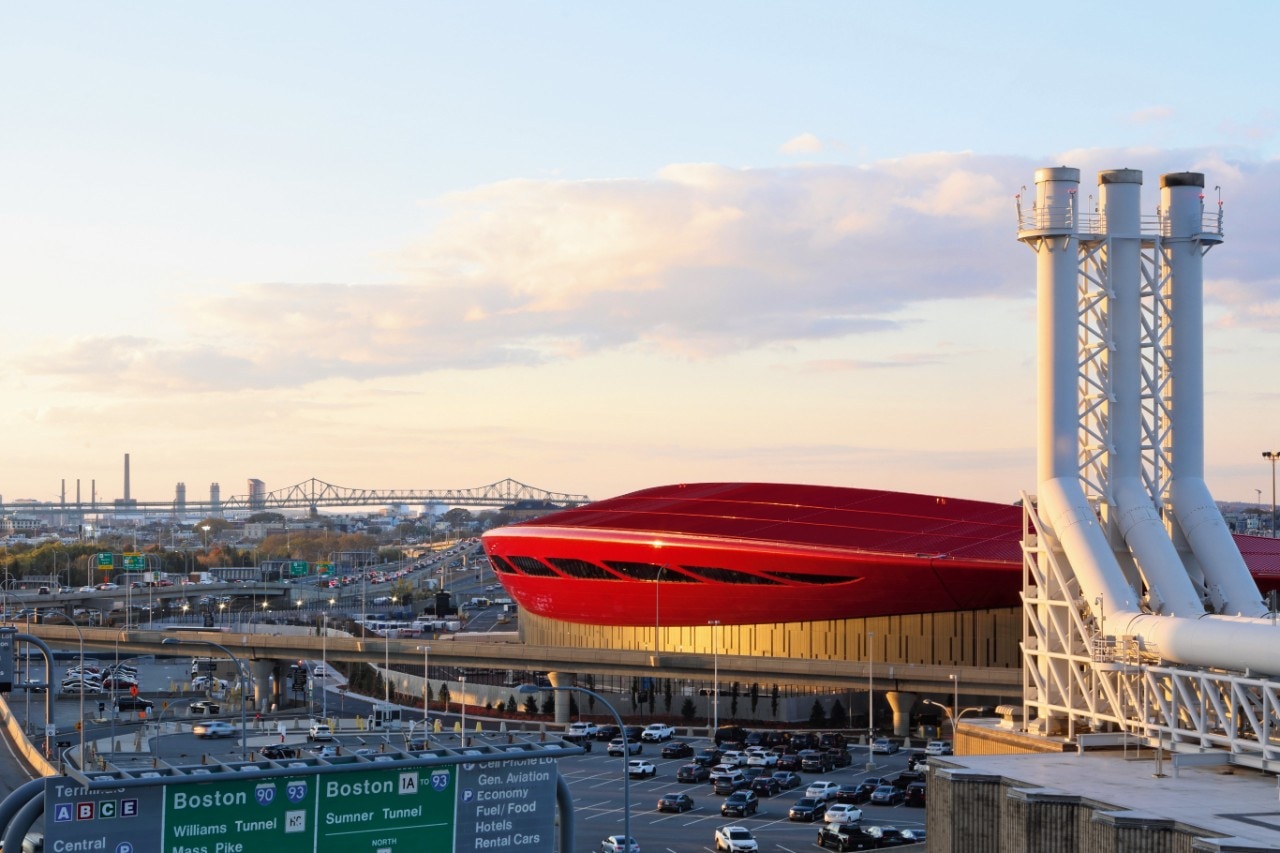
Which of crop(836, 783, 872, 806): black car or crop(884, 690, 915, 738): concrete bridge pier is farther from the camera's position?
crop(884, 690, 915, 738): concrete bridge pier

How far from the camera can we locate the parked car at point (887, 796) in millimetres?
72188

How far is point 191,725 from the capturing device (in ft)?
325

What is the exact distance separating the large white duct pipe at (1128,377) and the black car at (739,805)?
85.6 feet

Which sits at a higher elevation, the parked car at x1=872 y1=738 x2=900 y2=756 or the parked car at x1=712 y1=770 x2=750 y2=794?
the parked car at x1=712 y1=770 x2=750 y2=794

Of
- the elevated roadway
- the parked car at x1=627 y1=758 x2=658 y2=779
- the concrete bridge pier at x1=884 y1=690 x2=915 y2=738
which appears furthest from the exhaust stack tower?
the concrete bridge pier at x1=884 y1=690 x2=915 y2=738

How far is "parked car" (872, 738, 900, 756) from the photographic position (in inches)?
3608

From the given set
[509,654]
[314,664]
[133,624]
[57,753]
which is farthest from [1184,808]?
[133,624]

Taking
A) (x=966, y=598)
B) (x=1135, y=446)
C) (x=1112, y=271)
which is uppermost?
(x=1112, y=271)

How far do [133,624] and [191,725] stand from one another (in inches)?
3565

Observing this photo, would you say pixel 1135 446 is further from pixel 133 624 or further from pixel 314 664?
pixel 133 624

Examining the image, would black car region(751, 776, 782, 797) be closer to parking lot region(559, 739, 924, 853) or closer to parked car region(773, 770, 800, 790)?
parked car region(773, 770, 800, 790)

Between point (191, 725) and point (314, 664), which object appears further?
point (314, 664)

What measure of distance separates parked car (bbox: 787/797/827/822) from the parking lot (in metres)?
0.35

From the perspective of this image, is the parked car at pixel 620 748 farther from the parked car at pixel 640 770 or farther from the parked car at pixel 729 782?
the parked car at pixel 729 782
